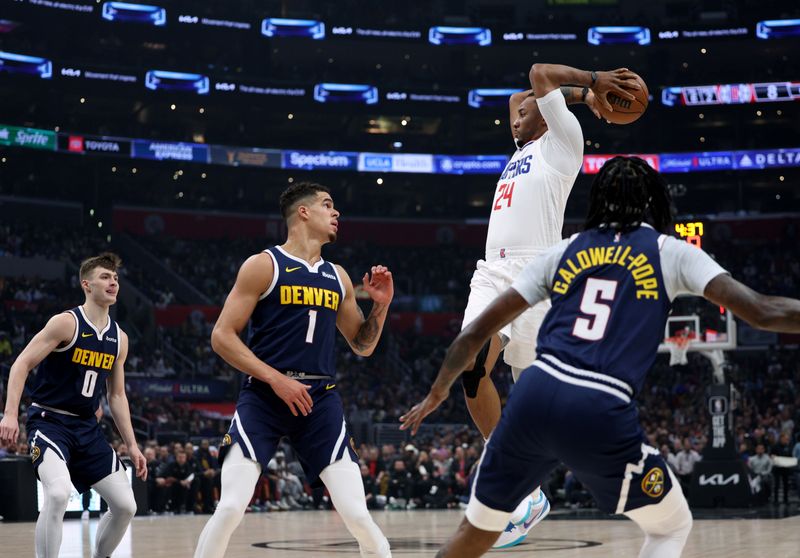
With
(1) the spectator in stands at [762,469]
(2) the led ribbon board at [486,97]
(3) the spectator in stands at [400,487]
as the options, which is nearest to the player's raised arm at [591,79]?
(1) the spectator in stands at [762,469]

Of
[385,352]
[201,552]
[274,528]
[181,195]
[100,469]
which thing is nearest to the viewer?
[201,552]

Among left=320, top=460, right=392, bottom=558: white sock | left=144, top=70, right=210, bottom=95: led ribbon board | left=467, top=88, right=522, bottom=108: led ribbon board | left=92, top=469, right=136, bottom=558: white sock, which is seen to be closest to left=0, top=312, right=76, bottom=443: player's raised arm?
left=92, top=469, right=136, bottom=558: white sock

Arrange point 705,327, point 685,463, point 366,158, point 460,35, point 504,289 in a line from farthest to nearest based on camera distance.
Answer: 1. point 460,35
2. point 366,158
3. point 685,463
4. point 705,327
5. point 504,289

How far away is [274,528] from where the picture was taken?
15.5 metres

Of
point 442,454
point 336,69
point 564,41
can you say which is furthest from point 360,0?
point 442,454

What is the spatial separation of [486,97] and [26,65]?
63.8 feet

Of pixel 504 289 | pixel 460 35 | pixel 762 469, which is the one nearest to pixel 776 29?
pixel 460 35

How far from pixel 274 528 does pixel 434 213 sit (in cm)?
3338

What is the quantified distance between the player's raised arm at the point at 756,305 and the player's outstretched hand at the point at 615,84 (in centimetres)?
250

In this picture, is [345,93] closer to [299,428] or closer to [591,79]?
[591,79]

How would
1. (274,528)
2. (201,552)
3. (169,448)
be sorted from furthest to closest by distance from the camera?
1. (169,448)
2. (274,528)
3. (201,552)

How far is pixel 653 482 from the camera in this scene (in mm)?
3936

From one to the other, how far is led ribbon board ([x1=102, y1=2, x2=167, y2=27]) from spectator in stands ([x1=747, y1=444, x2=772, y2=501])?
3139 cm

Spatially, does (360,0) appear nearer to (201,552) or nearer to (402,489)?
(402,489)
